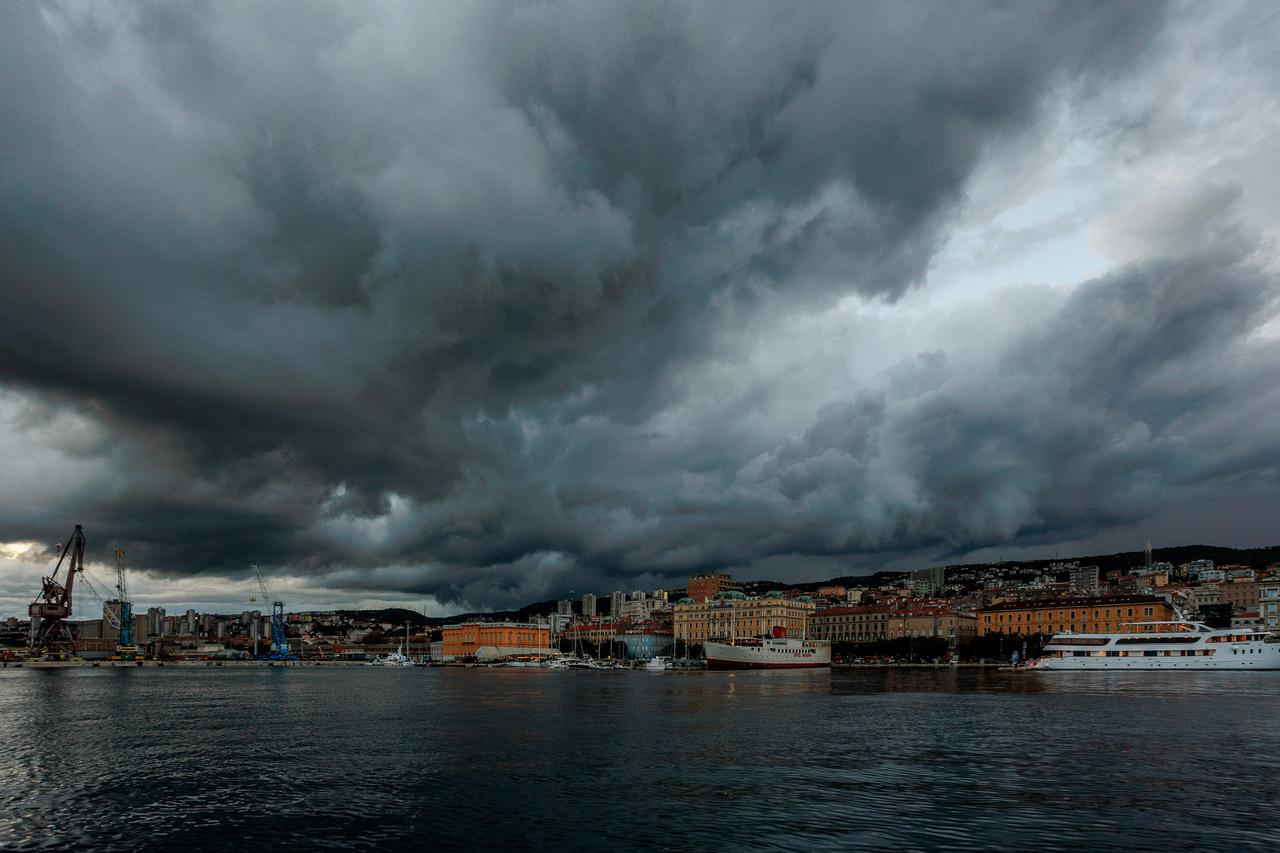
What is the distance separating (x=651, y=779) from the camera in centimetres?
3847

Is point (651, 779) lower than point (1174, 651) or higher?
higher

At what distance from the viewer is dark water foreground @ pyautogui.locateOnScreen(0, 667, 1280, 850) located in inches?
1117

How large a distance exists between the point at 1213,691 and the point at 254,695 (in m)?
101

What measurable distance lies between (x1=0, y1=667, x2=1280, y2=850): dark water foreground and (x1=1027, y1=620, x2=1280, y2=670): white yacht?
259 ft

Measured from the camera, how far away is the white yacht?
141 meters

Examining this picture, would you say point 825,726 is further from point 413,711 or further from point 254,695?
point 254,695

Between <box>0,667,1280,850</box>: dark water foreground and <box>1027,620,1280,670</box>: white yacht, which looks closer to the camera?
<box>0,667,1280,850</box>: dark water foreground

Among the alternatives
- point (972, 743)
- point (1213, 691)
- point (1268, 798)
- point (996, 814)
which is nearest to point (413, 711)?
point (972, 743)

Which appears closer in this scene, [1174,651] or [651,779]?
[651,779]

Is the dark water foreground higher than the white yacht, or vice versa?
the dark water foreground

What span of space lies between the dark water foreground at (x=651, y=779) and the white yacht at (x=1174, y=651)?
79034 millimetres

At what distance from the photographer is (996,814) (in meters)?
30.9

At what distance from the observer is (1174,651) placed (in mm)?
144125

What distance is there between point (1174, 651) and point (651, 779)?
13653 cm
